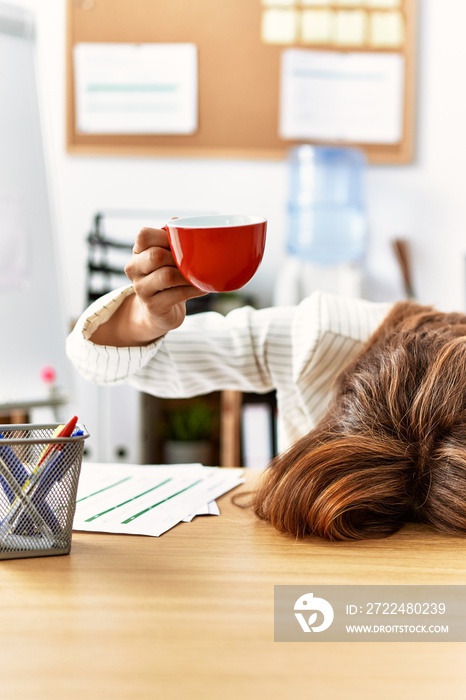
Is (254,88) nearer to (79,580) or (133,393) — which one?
(133,393)

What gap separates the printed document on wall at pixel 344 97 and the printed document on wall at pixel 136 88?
1.11 ft

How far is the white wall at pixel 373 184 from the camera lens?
2812 mm

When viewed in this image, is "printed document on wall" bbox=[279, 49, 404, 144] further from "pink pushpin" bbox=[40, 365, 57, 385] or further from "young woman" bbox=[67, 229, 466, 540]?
"young woman" bbox=[67, 229, 466, 540]

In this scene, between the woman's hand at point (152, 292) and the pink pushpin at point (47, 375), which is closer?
the woman's hand at point (152, 292)

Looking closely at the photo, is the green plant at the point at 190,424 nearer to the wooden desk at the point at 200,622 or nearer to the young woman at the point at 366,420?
the young woman at the point at 366,420

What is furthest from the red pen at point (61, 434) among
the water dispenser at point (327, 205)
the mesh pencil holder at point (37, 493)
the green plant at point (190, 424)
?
the water dispenser at point (327, 205)

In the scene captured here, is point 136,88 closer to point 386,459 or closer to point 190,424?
point 190,424

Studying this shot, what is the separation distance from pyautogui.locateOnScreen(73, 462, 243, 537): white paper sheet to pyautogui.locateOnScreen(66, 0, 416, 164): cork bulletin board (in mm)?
1972

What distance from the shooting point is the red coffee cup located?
715 mm

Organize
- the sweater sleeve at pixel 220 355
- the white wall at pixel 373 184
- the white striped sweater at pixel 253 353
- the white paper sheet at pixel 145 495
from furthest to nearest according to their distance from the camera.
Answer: the white wall at pixel 373 184
the sweater sleeve at pixel 220 355
the white striped sweater at pixel 253 353
the white paper sheet at pixel 145 495

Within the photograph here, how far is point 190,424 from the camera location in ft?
8.81

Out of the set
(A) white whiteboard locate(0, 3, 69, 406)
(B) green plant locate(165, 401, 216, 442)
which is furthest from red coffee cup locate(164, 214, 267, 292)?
(B) green plant locate(165, 401, 216, 442)

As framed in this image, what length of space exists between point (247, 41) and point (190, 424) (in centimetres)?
130

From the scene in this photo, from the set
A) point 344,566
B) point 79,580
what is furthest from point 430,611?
point 79,580
